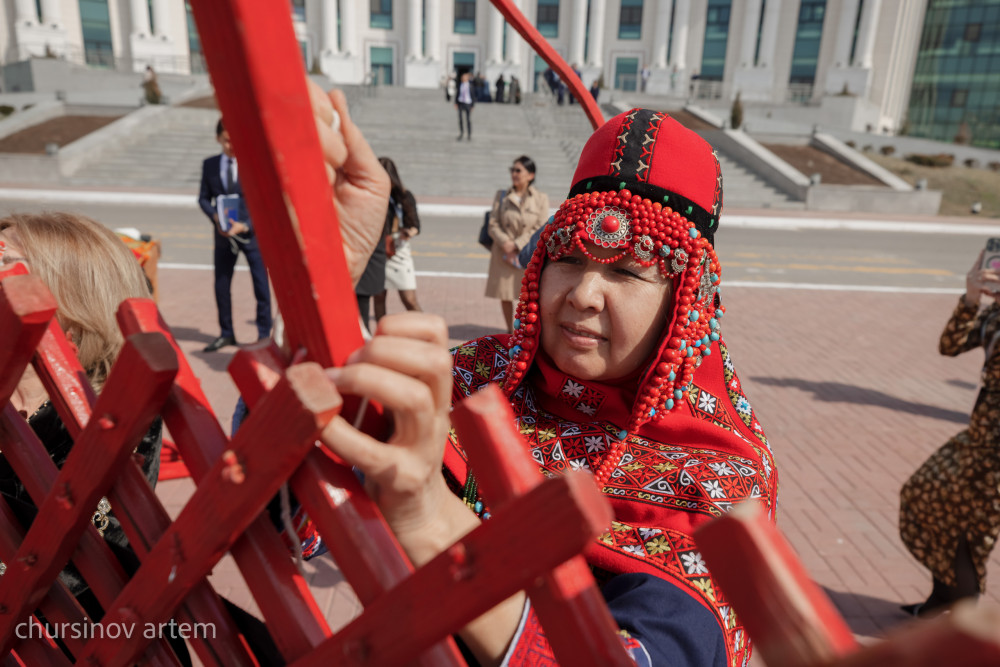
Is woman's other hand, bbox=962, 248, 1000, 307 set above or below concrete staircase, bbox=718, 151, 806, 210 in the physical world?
above

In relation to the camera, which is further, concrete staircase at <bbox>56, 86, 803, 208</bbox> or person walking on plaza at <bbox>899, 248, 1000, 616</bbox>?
concrete staircase at <bbox>56, 86, 803, 208</bbox>

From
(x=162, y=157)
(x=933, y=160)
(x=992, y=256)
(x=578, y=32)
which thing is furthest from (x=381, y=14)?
(x=992, y=256)

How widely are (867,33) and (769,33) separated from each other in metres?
5.57

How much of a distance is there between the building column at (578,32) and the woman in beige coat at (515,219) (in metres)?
36.9

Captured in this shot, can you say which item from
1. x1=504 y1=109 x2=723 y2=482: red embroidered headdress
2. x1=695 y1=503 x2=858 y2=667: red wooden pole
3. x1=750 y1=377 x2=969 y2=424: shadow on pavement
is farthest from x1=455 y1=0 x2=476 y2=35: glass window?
x1=695 y1=503 x2=858 y2=667: red wooden pole

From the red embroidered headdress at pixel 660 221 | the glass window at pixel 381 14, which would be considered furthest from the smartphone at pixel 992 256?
the glass window at pixel 381 14

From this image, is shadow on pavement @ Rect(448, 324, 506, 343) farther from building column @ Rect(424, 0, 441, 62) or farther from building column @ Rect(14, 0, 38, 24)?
building column @ Rect(14, 0, 38, 24)

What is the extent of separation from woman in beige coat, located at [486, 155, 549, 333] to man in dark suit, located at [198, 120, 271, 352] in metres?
2.14

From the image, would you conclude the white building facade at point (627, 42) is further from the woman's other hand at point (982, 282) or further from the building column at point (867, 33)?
the woman's other hand at point (982, 282)

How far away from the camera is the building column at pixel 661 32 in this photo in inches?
1604

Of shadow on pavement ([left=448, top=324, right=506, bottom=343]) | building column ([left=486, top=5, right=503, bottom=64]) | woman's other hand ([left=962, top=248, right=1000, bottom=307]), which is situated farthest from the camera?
building column ([left=486, top=5, right=503, bottom=64])

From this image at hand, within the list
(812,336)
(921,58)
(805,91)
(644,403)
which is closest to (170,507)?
(644,403)

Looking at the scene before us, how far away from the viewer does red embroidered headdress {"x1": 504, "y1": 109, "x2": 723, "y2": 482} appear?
126cm

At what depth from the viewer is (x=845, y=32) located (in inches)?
1535
